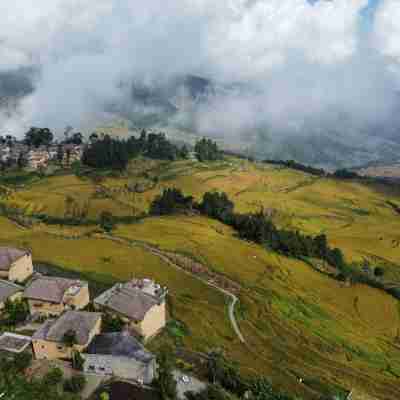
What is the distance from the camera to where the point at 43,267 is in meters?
59.6

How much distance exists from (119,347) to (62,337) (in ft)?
16.5

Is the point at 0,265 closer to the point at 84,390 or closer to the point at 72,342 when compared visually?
the point at 72,342

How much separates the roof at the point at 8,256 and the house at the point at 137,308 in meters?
13.2

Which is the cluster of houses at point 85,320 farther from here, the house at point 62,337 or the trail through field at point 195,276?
the trail through field at point 195,276

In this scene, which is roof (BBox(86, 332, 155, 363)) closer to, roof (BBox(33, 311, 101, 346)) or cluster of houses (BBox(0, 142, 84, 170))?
roof (BBox(33, 311, 101, 346))

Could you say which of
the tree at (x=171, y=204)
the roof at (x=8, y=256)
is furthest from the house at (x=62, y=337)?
the tree at (x=171, y=204)

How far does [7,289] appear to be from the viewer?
4547cm

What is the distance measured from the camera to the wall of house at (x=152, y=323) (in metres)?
41.8

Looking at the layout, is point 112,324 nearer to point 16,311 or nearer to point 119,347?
point 119,347

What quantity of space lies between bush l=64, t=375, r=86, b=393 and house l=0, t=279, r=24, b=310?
1455 cm

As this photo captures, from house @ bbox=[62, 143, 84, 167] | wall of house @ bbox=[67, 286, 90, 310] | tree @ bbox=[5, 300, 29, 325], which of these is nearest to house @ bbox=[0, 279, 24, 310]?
tree @ bbox=[5, 300, 29, 325]

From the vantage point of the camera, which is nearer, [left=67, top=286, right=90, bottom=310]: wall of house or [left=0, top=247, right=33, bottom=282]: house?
[left=67, top=286, right=90, bottom=310]: wall of house

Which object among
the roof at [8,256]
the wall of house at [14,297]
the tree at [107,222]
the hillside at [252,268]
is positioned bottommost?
the hillside at [252,268]

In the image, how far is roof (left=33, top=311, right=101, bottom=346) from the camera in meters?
37.1
